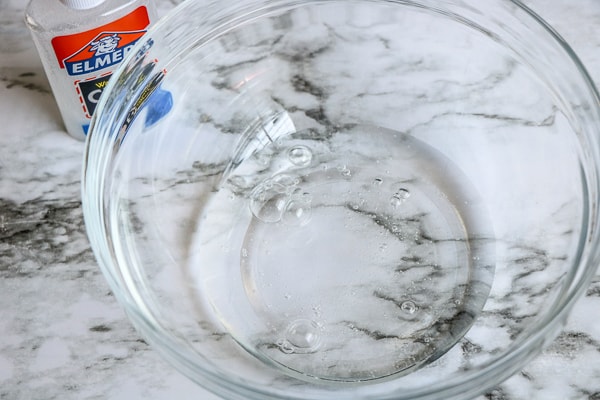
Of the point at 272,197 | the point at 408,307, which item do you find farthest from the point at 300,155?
the point at 408,307

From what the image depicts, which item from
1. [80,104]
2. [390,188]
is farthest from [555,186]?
[80,104]

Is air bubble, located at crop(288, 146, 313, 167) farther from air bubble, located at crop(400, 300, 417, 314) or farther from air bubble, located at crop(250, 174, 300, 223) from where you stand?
air bubble, located at crop(400, 300, 417, 314)

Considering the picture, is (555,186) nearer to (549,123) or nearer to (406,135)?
(549,123)

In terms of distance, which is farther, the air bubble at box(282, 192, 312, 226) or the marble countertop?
the air bubble at box(282, 192, 312, 226)

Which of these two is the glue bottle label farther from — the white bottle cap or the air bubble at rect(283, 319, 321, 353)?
the air bubble at rect(283, 319, 321, 353)

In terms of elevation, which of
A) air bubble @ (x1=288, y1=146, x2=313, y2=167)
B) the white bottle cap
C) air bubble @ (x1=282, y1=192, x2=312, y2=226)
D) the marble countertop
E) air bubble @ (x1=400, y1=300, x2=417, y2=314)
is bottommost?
the marble countertop

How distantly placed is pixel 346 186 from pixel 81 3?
40cm

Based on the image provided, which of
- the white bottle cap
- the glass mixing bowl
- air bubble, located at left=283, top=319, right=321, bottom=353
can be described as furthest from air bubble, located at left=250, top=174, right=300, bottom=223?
the white bottle cap

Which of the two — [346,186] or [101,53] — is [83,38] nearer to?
[101,53]

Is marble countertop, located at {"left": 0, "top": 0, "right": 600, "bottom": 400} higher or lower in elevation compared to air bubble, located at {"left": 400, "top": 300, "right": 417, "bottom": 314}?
lower

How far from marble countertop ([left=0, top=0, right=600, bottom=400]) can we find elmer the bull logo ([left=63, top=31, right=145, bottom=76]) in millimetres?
146

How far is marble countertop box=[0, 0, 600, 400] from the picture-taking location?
96cm

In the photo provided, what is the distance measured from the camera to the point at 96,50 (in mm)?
1039

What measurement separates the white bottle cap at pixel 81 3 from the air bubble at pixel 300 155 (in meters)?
0.32
